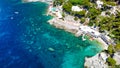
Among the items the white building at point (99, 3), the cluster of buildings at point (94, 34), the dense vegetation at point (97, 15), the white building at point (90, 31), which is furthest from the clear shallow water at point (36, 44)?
the white building at point (99, 3)

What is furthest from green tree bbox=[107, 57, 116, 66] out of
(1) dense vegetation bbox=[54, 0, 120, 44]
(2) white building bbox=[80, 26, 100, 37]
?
(2) white building bbox=[80, 26, 100, 37]

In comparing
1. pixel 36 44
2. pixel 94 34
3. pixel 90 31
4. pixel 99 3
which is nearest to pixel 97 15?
pixel 99 3

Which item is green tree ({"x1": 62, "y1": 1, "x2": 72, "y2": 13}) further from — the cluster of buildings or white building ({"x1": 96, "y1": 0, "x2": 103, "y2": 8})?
the cluster of buildings

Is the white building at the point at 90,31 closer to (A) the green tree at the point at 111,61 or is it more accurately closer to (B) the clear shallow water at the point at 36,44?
(B) the clear shallow water at the point at 36,44

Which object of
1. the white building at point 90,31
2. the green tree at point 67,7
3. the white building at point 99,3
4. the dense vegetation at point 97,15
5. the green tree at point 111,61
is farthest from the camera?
the green tree at point 67,7

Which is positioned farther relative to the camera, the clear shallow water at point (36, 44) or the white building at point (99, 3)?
the white building at point (99, 3)

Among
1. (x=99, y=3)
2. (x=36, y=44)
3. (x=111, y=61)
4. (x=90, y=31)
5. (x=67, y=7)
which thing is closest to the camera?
(x=111, y=61)

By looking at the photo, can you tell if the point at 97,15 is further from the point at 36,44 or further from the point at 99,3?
the point at 36,44

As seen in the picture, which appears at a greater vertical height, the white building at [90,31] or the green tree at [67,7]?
the green tree at [67,7]

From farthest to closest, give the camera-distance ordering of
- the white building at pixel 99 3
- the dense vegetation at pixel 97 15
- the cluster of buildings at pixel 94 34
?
the white building at pixel 99 3, the dense vegetation at pixel 97 15, the cluster of buildings at pixel 94 34
